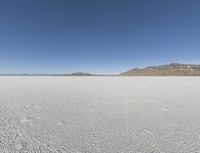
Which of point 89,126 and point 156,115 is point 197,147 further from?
point 89,126

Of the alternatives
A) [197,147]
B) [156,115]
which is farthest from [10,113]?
[197,147]

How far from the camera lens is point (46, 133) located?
2.18m

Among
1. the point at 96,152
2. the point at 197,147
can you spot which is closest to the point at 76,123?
the point at 96,152

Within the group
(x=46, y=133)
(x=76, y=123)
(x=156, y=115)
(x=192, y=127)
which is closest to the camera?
(x=46, y=133)

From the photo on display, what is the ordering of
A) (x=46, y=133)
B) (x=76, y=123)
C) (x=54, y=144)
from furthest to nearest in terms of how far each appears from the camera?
(x=76, y=123) < (x=46, y=133) < (x=54, y=144)

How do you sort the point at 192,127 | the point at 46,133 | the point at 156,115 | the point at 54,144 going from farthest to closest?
1. the point at 156,115
2. the point at 192,127
3. the point at 46,133
4. the point at 54,144

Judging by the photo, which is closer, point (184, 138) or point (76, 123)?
point (184, 138)

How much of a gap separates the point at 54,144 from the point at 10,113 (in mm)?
1950

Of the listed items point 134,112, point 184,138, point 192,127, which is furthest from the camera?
point 134,112

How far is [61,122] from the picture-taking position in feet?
8.80

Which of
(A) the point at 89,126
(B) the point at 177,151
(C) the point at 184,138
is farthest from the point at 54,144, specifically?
(C) the point at 184,138

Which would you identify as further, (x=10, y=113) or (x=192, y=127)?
(x=10, y=113)

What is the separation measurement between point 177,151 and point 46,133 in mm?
1877

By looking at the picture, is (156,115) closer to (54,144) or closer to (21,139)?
(54,144)
